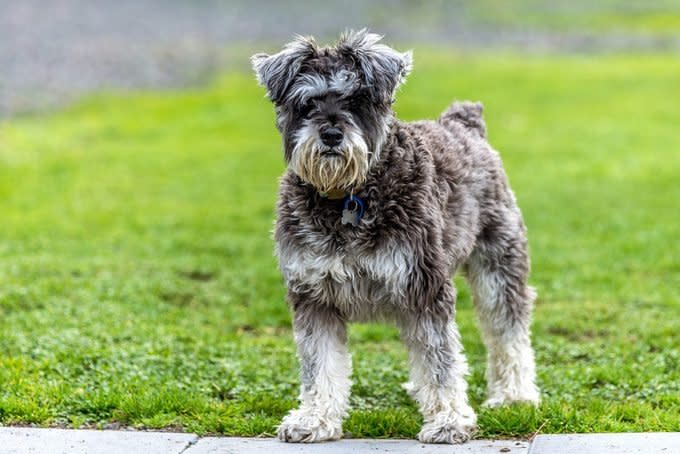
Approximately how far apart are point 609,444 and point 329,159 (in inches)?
90.5

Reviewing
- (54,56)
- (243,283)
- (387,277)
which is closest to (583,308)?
(243,283)

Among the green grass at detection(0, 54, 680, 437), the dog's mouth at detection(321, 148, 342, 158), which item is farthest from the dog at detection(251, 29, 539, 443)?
the green grass at detection(0, 54, 680, 437)

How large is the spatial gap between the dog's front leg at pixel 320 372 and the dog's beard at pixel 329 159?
2.95 feet

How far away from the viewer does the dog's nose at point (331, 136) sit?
630cm

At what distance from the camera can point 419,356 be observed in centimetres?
681

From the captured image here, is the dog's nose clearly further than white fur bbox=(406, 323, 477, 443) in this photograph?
No

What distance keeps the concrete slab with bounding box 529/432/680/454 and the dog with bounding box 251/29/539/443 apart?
563 mm

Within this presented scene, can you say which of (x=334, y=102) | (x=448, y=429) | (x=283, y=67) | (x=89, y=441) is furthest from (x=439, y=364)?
(x=89, y=441)

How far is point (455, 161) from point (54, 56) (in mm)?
29970

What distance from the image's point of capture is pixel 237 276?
1210 cm

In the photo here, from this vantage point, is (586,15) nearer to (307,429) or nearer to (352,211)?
(352,211)

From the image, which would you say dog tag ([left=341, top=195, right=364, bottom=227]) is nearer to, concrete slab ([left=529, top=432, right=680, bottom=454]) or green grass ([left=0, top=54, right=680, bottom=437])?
green grass ([left=0, top=54, right=680, bottom=437])

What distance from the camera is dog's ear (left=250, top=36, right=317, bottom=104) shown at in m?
6.52

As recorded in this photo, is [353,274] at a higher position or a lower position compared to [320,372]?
higher
